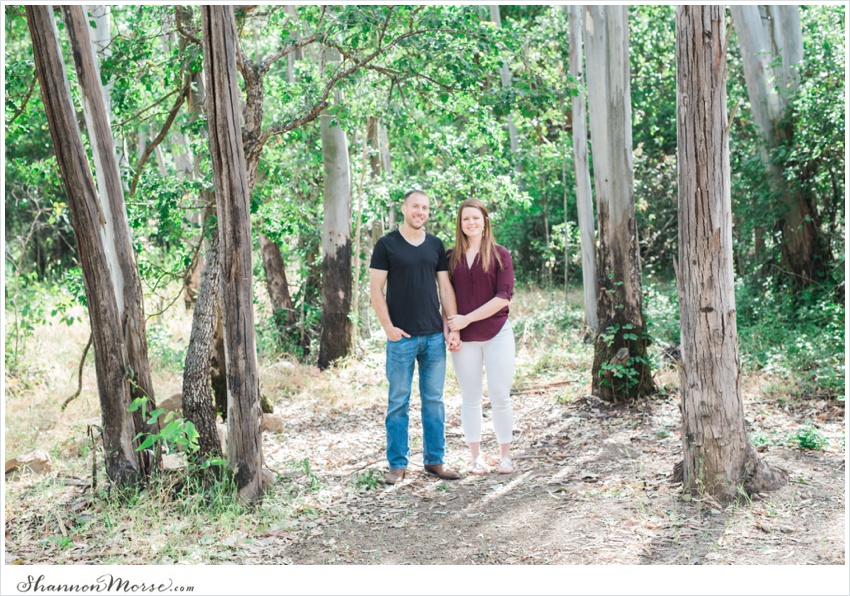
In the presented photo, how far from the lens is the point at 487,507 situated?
4.60 m

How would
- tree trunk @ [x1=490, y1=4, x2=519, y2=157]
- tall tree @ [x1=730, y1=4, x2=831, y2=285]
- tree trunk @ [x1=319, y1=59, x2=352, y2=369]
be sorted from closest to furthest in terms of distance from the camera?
tree trunk @ [x1=319, y1=59, x2=352, y2=369] < tall tree @ [x1=730, y1=4, x2=831, y2=285] < tree trunk @ [x1=490, y1=4, x2=519, y2=157]

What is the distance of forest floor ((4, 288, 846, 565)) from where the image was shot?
154 inches

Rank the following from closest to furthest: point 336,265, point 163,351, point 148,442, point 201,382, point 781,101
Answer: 1. point 148,442
2. point 201,382
3. point 163,351
4. point 336,265
5. point 781,101

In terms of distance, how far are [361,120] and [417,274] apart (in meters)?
4.94

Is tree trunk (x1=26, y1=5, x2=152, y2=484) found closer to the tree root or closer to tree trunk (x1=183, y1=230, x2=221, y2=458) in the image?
tree trunk (x1=183, y1=230, x2=221, y2=458)

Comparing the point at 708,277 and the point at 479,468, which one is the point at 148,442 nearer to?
the point at 479,468

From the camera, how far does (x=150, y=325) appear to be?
34.5ft

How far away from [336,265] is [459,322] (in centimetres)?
514

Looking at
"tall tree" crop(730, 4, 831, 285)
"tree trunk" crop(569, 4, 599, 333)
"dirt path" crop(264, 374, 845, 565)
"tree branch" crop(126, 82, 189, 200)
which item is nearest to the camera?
"dirt path" crop(264, 374, 845, 565)

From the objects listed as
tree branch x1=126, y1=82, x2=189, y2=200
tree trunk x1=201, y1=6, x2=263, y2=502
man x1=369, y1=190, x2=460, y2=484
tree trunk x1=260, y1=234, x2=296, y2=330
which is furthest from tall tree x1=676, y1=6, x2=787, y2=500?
tree trunk x1=260, y1=234, x2=296, y2=330

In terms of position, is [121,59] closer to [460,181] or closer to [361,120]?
[361,120]

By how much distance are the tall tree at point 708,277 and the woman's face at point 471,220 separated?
1.27 metres

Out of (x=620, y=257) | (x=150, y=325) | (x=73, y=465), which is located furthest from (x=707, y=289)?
(x=150, y=325)

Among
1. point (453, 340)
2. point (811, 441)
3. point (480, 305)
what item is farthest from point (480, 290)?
point (811, 441)
